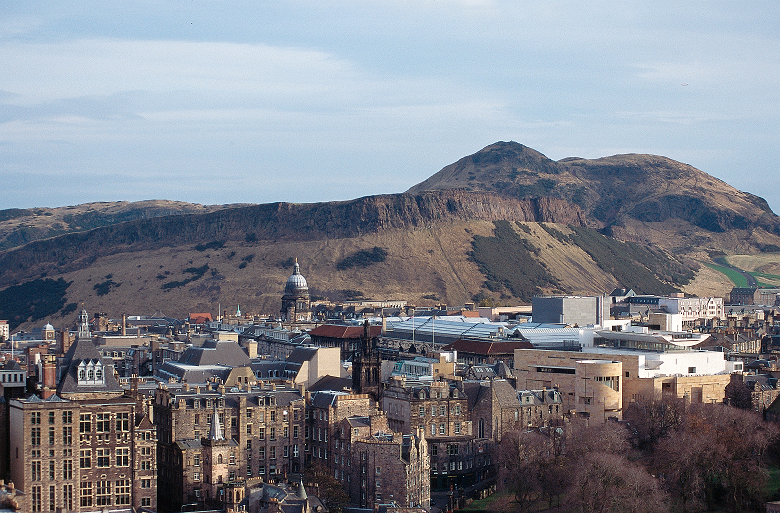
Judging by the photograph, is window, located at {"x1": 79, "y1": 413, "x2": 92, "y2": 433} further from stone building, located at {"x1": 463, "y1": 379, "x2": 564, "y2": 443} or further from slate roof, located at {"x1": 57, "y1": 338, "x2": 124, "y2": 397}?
stone building, located at {"x1": 463, "y1": 379, "x2": 564, "y2": 443}

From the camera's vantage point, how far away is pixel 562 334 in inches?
6393

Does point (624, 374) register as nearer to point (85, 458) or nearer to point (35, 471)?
point (85, 458)

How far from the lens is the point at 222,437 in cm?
9744

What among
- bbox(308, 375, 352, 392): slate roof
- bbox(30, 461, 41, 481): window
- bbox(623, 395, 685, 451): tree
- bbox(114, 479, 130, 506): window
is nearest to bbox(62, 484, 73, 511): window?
bbox(30, 461, 41, 481): window

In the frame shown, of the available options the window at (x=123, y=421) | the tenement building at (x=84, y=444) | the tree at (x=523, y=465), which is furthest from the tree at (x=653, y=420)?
the window at (x=123, y=421)

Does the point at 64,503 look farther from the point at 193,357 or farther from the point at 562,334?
the point at 562,334

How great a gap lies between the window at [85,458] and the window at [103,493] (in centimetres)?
186

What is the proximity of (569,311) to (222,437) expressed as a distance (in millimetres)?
107372

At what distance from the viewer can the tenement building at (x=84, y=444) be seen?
86750 mm

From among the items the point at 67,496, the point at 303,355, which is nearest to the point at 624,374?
the point at 303,355

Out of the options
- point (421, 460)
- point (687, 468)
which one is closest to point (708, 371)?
point (687, 468)

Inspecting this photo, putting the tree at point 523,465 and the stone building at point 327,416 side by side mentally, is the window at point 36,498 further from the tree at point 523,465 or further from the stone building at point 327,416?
the tree at point 523,465

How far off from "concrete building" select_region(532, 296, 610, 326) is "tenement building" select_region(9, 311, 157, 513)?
10925 centimetres

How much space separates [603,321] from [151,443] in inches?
4575
